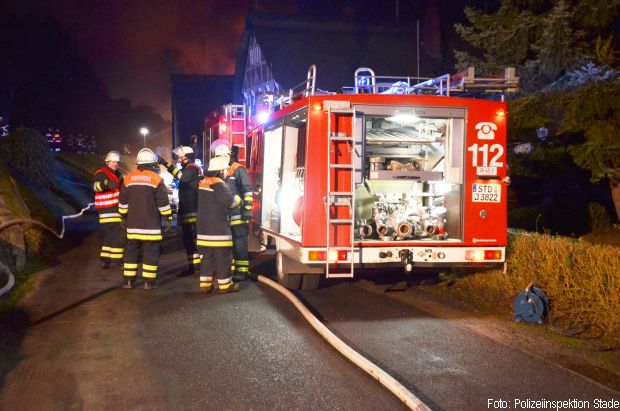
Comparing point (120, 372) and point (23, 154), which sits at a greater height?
point (23, 154)

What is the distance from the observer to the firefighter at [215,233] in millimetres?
8328

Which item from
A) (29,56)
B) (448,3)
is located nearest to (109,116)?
(29,56)

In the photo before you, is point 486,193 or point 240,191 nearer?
point 486,193

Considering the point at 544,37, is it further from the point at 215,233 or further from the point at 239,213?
the point at 215,233

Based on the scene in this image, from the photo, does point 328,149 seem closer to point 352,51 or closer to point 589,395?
point 589,395

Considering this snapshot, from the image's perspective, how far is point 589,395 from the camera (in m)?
4.68

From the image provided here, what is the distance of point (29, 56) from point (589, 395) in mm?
31246

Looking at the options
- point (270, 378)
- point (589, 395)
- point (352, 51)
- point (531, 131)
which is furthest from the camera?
point (352, 51)

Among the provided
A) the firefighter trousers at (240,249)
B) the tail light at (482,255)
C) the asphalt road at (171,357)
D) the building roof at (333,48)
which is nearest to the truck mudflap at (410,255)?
the tail light at (482,255)

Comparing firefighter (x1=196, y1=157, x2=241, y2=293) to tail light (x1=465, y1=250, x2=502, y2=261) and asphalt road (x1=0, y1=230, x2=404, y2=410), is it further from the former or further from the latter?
tail light (x1=465, y1=250, x2=502, y2=261)

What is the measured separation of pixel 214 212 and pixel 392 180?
7.77ft

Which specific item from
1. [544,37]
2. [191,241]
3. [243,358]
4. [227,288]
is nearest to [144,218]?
[191,241]

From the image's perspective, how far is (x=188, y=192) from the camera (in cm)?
977

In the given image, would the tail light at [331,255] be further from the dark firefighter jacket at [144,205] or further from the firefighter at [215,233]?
the dark firefighter jacket at [144,205]
